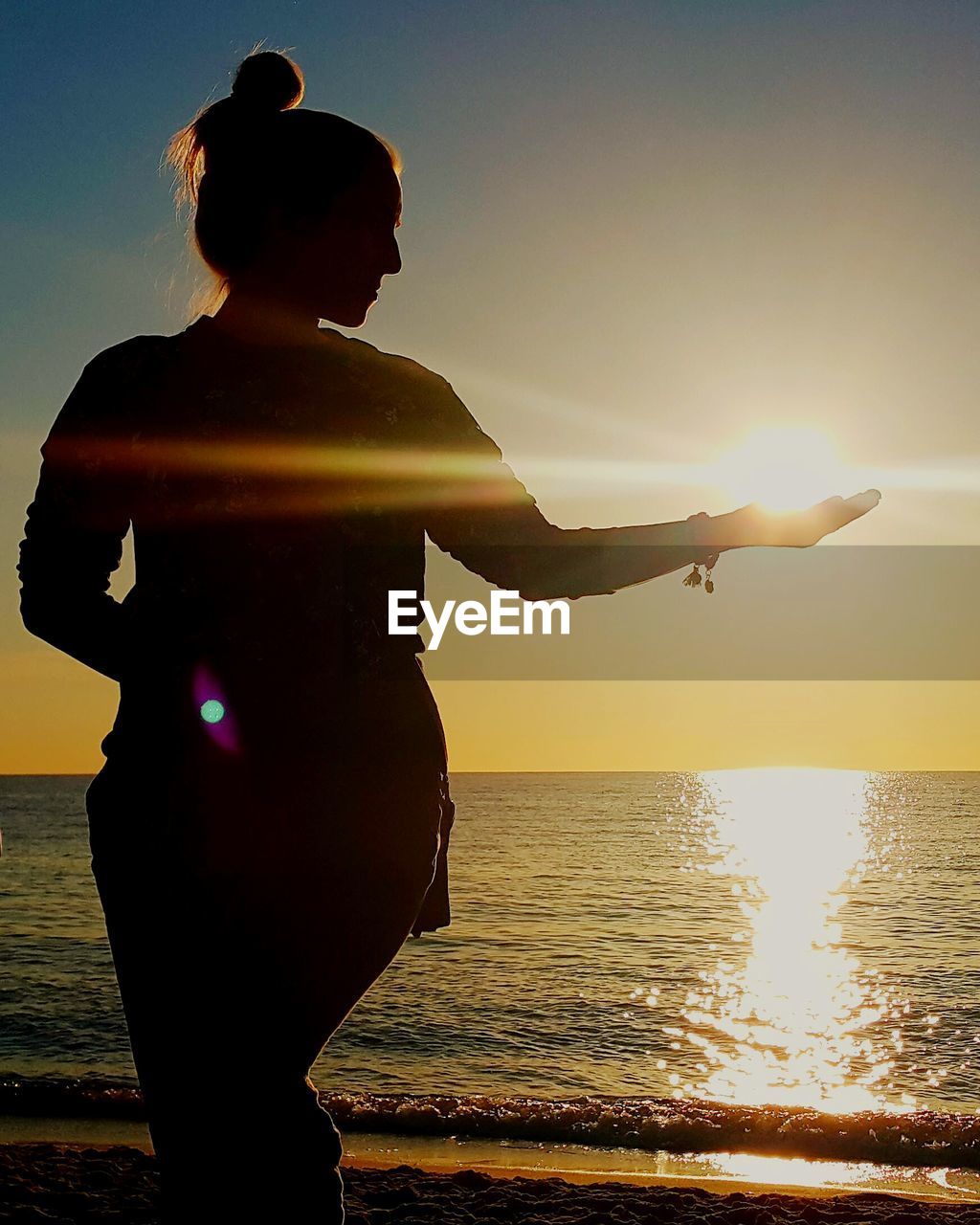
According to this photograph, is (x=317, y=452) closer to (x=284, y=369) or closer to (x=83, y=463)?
(x=284, y=369)

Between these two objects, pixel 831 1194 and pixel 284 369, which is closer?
pixel 284 369

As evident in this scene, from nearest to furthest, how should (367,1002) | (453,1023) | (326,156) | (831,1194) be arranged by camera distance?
(326,156), (831,1194), (453,1023), (367,1002)

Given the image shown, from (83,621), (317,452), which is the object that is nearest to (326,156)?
(317,452)

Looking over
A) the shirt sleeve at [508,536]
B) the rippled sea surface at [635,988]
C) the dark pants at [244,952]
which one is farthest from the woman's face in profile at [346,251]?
the rippled sea surface at [635,988]

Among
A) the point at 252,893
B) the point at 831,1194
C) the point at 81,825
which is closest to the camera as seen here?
the point at 252,893

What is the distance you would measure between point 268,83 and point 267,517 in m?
0.60

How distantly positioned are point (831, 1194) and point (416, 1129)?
13.1ft

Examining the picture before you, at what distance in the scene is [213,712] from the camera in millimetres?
1344

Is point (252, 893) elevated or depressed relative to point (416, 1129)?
elevated

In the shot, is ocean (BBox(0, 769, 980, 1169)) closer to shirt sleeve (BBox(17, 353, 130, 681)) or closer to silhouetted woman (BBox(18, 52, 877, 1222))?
silhouetted woman (BBox(18, 52, 877, 1222))

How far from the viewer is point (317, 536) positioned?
4.46 ft

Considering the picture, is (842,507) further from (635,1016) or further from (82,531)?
(635,1016)

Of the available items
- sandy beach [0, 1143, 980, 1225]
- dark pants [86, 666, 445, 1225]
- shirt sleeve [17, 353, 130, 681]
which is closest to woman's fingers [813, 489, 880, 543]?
dark pants [86, 666, 445, 1225]

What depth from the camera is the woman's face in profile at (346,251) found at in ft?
4.69
